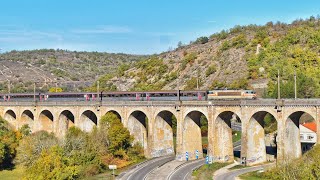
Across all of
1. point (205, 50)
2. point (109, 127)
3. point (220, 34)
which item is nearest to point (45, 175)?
point (109, 127)

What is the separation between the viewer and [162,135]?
67.1m

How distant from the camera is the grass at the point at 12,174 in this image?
5880 cm

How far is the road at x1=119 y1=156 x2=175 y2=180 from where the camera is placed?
2097 inches

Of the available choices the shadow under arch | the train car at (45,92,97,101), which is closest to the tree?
the train car at (45,92,97,101)

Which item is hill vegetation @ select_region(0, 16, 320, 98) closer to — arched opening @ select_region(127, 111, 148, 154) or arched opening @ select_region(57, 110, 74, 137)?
arched opening @ select_region(57, 110, 74, 137)

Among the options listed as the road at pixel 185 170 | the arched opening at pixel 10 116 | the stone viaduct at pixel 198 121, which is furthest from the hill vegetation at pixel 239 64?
the arched opening at pixel 10 116

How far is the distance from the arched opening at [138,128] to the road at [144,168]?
493cm

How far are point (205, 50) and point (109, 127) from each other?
81.0 metres

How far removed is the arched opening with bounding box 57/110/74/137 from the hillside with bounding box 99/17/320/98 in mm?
29204

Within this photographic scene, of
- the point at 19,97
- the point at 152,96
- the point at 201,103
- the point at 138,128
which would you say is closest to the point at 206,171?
the point at 201,103

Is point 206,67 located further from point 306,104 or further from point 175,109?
point 306,104

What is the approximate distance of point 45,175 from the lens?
45.6 m

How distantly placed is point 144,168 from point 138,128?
40.2 feet

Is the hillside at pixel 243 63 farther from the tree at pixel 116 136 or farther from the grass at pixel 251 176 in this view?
the grass at pixel 251 176
